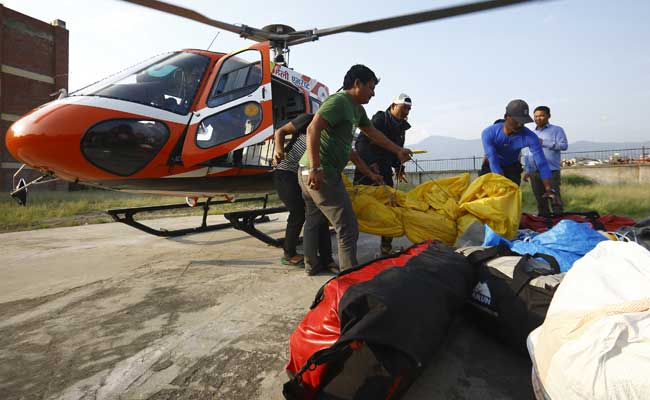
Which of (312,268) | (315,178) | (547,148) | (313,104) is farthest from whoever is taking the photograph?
(547,148)

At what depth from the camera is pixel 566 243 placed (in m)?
2.35

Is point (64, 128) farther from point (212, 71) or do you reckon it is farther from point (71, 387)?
point (71, 387)

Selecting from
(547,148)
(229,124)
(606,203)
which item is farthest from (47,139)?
(606,203)

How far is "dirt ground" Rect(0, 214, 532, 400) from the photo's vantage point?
1489 mm

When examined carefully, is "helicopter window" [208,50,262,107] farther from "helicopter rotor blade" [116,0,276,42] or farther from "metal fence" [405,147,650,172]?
"metal fence" [405,147,650,172]

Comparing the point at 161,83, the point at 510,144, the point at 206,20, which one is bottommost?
the point at 510,144

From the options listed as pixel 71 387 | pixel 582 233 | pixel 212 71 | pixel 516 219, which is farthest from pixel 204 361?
pixel 212 71

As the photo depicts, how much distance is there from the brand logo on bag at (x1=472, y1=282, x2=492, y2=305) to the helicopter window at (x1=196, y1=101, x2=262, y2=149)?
9.28ft

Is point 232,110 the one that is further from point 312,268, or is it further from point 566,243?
point 566,243

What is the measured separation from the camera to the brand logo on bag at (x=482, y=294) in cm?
182

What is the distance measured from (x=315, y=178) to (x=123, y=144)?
1859mm

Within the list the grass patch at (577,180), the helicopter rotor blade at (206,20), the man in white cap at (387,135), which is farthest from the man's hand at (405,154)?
the grass patch at (577,180)

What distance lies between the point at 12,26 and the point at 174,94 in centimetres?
1996

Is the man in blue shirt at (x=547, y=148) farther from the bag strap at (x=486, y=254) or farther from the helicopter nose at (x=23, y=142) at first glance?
the helicopter nose at (x=23, y=142)
